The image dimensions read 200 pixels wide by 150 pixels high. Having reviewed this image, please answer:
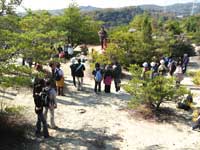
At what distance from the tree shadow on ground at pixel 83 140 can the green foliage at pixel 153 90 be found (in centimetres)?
241

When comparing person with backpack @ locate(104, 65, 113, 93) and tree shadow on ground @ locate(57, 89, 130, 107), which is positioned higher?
person with backpack @ locate(104, 65, 113, 93)

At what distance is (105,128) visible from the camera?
42.1 ft

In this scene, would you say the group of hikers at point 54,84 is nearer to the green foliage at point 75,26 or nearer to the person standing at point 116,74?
the person standing at point 116,74

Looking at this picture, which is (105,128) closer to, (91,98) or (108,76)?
(91,98)

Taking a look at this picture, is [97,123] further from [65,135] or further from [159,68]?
[159,68]

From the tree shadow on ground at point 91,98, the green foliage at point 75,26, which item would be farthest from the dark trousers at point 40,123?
the green foliage at point 75,26

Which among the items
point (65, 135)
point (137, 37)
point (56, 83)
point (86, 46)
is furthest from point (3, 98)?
point (86, 46)

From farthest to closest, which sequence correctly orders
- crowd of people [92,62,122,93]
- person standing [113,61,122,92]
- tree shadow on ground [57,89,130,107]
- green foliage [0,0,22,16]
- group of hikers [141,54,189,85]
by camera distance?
group of hikers [141,54,189,85]
person standing [113,61,122,92]
crowd of people [92,62,122,93]
tree shadow on ground [57,89,130,107]
green foliage [0,0,22,16]

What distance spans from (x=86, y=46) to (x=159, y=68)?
34.4 ft

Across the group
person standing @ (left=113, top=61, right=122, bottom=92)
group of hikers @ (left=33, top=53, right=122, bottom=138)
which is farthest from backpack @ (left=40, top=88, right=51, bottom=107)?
person standing @ (left=113, top=61, right=122, bottom=92)

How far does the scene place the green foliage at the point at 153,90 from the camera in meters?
13.9

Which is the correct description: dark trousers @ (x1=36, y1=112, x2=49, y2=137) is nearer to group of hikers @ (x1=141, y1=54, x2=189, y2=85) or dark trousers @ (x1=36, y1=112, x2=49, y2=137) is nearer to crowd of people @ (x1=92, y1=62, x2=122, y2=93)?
crowd of people @ (x1=92, y1=62, x2=122, y2=93)

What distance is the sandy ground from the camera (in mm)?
11547

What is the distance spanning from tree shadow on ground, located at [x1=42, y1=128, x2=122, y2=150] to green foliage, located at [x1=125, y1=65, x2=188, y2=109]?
7.91 feet
